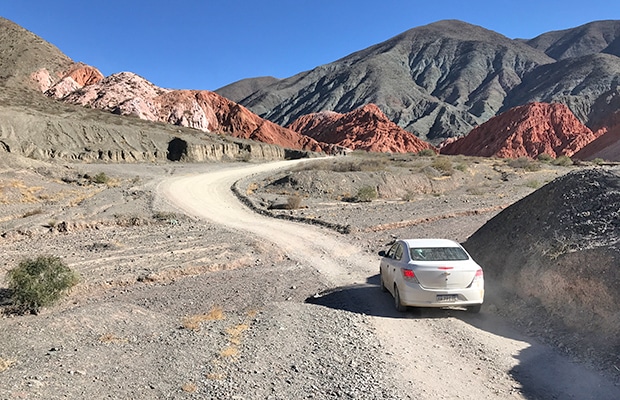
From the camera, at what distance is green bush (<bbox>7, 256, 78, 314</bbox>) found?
29.7 ft

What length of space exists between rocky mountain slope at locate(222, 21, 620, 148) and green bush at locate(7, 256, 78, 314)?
11811cm

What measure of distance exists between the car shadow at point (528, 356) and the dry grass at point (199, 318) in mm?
2207

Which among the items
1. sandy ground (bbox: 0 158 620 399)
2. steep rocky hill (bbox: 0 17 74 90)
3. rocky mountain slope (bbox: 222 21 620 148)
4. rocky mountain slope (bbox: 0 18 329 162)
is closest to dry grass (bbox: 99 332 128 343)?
sandy ground (bbox: 0 158 620 399)

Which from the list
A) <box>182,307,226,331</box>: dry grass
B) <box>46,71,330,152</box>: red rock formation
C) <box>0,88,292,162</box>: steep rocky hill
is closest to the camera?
<box>182,307,226,331</box>: dry grass

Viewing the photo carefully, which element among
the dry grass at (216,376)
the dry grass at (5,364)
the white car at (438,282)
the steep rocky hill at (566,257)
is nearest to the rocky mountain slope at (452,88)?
the steep rocky hill at (566,257)

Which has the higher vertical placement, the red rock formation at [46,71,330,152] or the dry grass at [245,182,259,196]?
the red rock formation at [46,71,330,152]

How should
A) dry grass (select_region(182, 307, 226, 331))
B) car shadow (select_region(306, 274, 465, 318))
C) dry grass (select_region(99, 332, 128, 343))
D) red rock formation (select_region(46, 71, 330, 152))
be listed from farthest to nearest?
red rock formation (select_region(46, 71, 330, 152)) < car shadow (select_region(306, 274, 465, 318)) < dry grass (select_region(182, 307, 226, 331)) < dry grass (select_region(99, 332, 128, 343))

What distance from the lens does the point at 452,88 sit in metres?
165

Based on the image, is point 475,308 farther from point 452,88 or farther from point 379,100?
point 452,88

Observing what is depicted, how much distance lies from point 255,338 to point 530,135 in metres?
100

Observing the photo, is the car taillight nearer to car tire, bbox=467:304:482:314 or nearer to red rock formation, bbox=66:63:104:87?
car tire, bbox=467:304:482:314

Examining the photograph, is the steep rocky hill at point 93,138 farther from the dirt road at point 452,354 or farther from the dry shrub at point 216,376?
the dry shrub at point 216,376

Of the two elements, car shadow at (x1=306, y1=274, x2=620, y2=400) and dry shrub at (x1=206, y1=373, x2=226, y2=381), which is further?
dry shrub at (x1=206, y1=373, x2=226, y2=381)

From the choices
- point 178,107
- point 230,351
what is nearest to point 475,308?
point 230,351
